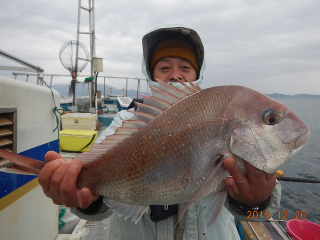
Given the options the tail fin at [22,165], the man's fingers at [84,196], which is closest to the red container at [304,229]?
the man's fingers at [84,196]

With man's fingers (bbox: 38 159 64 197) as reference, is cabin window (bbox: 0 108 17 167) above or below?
above

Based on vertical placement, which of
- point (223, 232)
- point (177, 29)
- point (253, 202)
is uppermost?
point (177, 29)

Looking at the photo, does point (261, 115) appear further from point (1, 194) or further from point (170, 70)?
point (1, 194)

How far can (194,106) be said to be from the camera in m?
1.35

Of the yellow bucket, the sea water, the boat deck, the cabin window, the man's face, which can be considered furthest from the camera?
the sea water

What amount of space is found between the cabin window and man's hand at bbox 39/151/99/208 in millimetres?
661

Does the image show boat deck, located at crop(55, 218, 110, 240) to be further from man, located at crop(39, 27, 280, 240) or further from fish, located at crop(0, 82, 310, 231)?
fish, located at crop(0, 82, 310, 231)

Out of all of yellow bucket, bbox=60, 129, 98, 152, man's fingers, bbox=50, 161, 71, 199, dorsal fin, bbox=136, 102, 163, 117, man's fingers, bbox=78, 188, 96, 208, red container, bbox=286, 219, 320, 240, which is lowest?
red container, bbox=286, 219, 320, 240

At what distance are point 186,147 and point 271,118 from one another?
22.9 inches

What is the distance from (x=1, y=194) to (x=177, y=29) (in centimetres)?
263

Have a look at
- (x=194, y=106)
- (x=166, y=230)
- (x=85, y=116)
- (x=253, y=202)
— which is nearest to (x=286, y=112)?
(x=194, y=106)

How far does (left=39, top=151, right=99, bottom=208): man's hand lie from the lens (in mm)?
1420

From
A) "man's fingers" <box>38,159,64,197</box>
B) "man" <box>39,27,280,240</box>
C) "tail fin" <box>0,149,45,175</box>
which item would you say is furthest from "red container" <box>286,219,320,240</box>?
"tail fin" <box>0,149,45,175</box>

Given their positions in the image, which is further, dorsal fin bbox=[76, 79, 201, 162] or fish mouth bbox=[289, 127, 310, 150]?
dorsal fin bbox=[76, 79, 201, 162]
